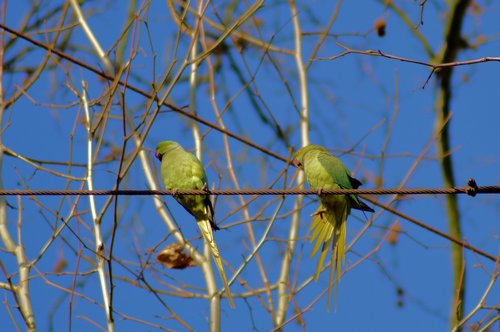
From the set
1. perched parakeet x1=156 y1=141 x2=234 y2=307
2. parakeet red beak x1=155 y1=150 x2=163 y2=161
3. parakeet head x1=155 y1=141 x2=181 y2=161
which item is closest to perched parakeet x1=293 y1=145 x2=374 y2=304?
perched parakeet x1=156 y1=141 x2=234 y2=307

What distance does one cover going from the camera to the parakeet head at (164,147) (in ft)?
20.2

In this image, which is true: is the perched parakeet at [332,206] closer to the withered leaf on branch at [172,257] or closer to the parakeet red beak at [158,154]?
the withered leaf on branch at [172,257]

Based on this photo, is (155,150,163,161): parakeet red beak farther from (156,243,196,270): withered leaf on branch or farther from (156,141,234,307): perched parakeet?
(156,243,196,270): withered leaf on branch

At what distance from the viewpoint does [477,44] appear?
27.3 feet

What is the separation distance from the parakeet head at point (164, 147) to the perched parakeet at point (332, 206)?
125cm

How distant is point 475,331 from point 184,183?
235cm

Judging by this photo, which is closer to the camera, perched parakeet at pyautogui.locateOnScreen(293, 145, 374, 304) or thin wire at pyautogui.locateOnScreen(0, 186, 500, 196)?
thin wire at pyautogui.locateOnScreen(0, 186, 500, 196)

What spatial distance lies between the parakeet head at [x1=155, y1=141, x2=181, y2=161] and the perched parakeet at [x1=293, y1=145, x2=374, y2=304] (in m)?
1.25

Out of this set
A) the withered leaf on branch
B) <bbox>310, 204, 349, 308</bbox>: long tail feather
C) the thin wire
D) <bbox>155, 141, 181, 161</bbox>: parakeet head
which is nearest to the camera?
the thin wire

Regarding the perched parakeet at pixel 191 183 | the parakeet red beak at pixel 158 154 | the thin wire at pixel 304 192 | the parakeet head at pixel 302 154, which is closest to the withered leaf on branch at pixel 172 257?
the perched parakeet at pixel 191 183

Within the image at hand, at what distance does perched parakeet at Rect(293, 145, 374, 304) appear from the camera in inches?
206

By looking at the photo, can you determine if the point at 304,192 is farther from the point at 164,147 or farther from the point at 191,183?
the point at 164,147

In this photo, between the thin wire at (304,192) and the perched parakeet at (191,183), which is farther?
the perched parakeet at (191,183)

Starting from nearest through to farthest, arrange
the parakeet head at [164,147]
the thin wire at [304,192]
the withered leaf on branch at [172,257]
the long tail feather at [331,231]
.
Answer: the thin wire at [304,192] → the long tail feather at [331,231] → the withered leaf on branch at [172,257] → the parakeet head at [164,147]
